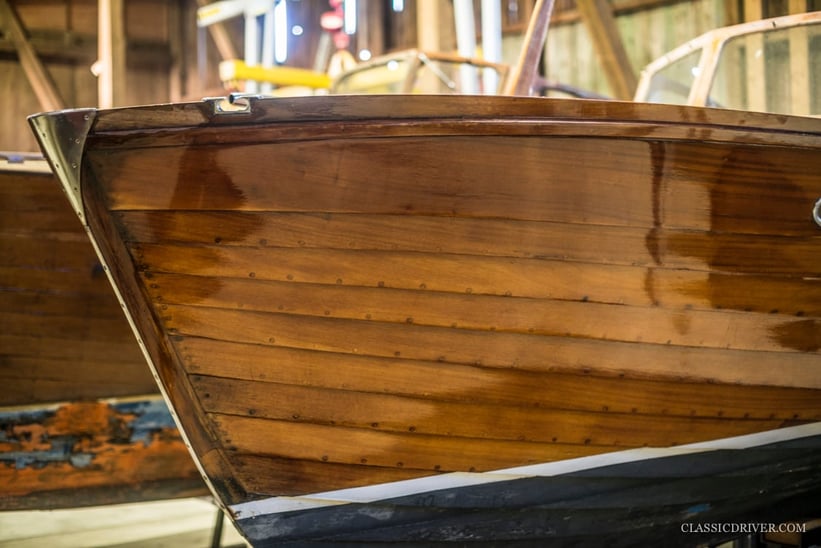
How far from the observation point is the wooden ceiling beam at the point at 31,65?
320 inches

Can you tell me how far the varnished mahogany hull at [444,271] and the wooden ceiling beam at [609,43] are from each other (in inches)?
106

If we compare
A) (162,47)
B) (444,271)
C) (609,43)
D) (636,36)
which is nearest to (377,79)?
(609,43)

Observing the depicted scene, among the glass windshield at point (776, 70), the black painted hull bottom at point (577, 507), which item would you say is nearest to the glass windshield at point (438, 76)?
the glass windshield at point (776, 70)


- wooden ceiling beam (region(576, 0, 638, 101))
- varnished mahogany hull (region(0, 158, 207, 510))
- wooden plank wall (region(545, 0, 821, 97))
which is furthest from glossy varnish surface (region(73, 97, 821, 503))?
wooden plank wall (region(545, 0, 821, 97))

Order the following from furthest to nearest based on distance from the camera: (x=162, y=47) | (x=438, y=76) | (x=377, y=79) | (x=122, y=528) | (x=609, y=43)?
(x=162, y=47), (x=377, y=79), (x=609, y=43), (x=438, y=76), (x=122, y=528)

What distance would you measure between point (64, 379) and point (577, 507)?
2510mm

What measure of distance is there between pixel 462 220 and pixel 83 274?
2332mm

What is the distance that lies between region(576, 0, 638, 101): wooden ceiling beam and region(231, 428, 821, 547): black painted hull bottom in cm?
274

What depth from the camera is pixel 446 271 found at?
212 centimetres

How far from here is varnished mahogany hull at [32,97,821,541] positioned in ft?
6.75

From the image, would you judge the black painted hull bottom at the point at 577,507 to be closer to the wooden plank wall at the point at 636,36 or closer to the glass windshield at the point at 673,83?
the glass windshield at the point at 673,83

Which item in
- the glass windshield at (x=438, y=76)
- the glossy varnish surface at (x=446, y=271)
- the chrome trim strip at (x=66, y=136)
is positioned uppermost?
the glass windshield at (x=438, y=76)

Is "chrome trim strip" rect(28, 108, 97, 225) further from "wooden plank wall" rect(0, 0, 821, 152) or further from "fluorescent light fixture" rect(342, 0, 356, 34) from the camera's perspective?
"fluorescent light fixture" rect(342, 0, 356, 34)

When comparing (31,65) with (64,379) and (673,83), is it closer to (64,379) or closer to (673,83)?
(64,379)
